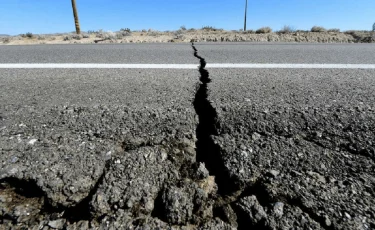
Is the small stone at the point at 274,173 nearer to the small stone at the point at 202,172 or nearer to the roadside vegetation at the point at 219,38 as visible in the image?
the small stone at the point at 202,172

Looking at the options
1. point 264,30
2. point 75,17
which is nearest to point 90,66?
point 264,30

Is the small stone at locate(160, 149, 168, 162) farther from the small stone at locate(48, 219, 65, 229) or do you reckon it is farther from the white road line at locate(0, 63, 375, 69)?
the white road line at locate(0, 63, 375, 69)

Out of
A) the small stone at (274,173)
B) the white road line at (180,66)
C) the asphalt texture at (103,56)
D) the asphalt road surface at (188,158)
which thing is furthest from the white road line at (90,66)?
the small stone at (274,173)

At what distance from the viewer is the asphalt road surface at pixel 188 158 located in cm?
83

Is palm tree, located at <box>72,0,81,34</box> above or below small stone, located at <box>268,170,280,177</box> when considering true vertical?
above

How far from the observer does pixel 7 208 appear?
85 centimetres

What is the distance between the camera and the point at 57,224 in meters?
0.80

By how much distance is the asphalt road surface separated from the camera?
0.83 metres

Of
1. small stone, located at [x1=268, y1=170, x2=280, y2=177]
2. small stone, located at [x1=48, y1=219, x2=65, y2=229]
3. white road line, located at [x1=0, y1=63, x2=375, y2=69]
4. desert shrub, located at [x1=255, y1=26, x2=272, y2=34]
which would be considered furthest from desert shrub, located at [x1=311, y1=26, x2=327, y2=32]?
small stone, located at [x1=48, y1=219, x2=65, y2=229]

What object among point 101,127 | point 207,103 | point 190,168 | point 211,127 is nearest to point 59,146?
point 101,127

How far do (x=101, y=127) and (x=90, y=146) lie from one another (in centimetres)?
20

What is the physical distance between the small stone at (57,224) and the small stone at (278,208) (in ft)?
2.31

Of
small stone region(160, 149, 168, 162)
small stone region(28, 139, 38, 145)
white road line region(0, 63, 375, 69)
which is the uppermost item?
white road line region(0, 63, 375, 69)

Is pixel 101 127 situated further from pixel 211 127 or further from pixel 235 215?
pixel 235 215
